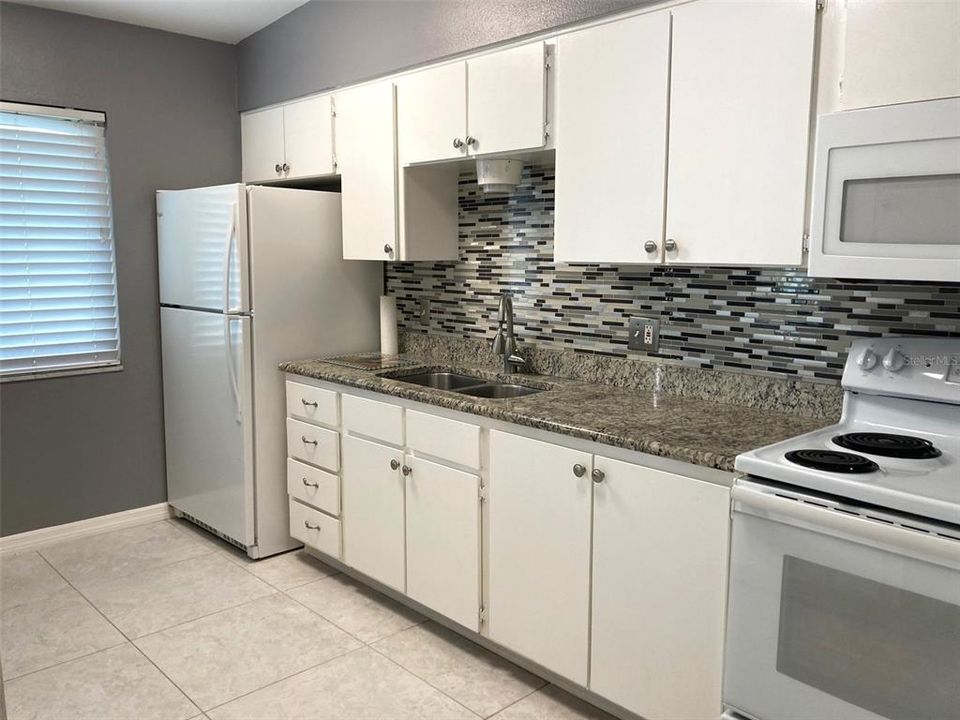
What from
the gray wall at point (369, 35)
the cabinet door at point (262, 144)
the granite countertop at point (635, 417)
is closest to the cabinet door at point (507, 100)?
the gray wall at point (369, 35)

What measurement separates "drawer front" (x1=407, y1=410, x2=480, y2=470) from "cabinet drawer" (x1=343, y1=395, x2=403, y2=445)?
0.07 meters

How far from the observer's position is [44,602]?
309 centimetres

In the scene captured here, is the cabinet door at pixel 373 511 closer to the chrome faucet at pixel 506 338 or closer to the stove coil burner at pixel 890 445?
the chrome faucet at pixel 506 338

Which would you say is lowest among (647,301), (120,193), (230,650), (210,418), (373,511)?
(230,650)

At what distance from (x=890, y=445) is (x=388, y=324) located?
2.34m

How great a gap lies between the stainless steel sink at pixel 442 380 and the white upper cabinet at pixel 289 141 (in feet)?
3.37

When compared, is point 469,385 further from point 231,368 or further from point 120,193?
point 120,193

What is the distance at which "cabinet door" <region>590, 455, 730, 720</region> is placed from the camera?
1.91m

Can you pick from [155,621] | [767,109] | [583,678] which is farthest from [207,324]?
[767,109]

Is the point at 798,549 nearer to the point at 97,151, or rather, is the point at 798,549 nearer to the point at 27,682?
the point at 27,682

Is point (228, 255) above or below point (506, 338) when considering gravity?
above

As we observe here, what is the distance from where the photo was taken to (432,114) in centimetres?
294

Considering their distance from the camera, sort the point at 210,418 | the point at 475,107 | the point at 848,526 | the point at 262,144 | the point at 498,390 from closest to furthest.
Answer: the point at 848,526 → the point at 475,107 → the point at 498,390 → the point at 210,418 → the point at 262,144

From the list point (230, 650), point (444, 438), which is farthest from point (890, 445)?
point (230, 650)
